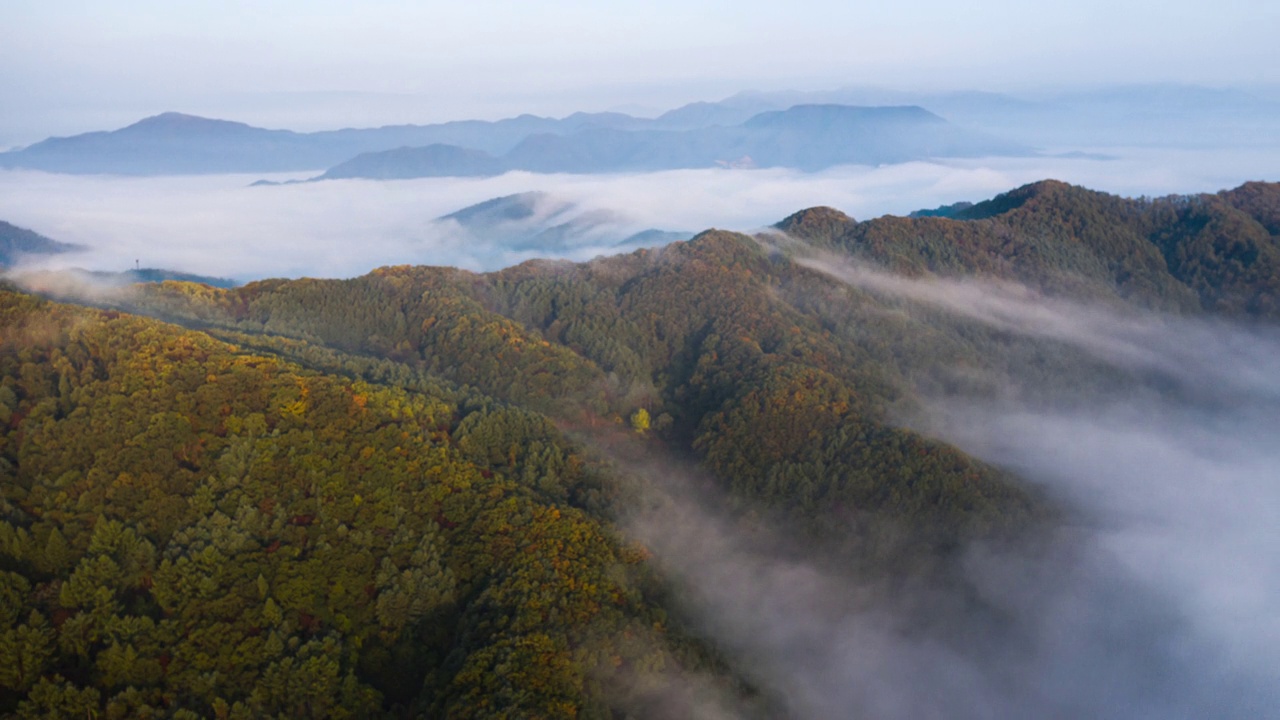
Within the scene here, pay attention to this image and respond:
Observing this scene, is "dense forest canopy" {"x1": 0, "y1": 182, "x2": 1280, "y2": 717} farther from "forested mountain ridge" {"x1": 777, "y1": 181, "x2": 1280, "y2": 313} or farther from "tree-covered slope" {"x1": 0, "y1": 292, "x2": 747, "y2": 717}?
"forested mountain ridge" {"x1": 777, "y1": 181, "x2": 1280, "y2": 313}

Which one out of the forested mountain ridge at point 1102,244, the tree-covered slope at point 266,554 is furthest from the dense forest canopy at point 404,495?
the forested mountain ridge at point 1102,244

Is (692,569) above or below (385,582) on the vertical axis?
below

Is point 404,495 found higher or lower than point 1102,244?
lower

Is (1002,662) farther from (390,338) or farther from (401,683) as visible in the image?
(390,338)

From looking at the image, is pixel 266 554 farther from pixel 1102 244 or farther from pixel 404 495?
pixel 1102 244

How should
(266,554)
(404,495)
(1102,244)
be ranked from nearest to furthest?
1. (266,554)
2. (404,495)
3. (1102,244)

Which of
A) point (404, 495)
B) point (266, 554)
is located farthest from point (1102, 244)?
point (266, 554)

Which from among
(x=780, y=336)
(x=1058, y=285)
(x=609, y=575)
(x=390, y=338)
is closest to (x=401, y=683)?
(x=609, y=575)

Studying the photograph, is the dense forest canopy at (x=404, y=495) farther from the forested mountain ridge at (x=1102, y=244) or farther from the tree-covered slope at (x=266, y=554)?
the forested mountain ridge at (x=1102, y=244)
